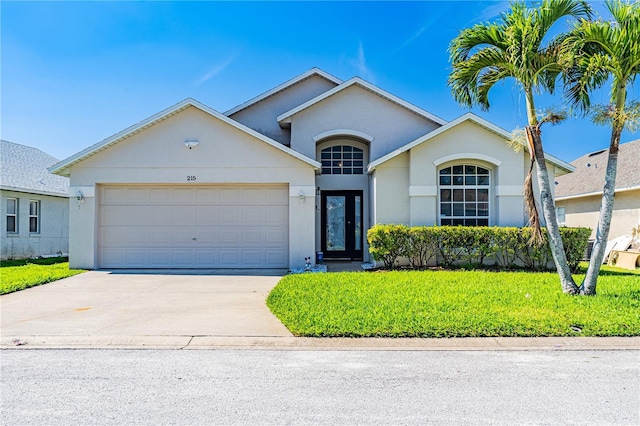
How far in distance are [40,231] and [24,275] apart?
706 cm

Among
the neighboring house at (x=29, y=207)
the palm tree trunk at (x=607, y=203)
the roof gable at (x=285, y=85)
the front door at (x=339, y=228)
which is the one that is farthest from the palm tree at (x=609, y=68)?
the neighboring house at (x=29, y=207)

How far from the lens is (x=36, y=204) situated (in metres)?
18.3

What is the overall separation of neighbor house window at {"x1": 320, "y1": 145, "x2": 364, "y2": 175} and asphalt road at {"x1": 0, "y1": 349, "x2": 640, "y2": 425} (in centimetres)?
1106

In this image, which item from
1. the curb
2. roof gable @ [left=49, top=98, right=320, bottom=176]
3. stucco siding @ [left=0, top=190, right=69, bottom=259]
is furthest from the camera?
stucco siding @ [left=0, top=190, right=69, bottom=259]

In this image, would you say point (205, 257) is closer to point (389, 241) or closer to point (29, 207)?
point (389, 241)

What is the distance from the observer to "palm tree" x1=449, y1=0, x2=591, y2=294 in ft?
28.2

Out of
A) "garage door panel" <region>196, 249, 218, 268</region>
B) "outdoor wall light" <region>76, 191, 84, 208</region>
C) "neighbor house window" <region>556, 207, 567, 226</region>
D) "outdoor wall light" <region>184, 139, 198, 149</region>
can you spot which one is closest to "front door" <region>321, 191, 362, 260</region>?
"garage door panel" <region>196, 249, 218, 268</region>

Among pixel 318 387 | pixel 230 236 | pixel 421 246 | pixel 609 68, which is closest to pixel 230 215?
pixel 230 236

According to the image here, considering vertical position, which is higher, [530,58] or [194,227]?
[530,58]

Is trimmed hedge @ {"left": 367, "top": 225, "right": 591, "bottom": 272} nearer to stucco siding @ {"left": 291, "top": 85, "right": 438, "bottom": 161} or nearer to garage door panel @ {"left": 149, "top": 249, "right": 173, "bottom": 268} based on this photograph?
stucco siding @ {"left": 291, "top": 85, "right": 438, "bottom": 161}

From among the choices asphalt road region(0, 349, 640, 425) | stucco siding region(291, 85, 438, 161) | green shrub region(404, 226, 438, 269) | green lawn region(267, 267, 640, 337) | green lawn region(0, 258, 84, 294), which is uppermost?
stucco siding region(291, 85, 438, 161)

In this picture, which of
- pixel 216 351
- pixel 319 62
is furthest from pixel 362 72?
pixel 216 351

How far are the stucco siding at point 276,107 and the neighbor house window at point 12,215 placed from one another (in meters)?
9.13

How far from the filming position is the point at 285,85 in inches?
707
